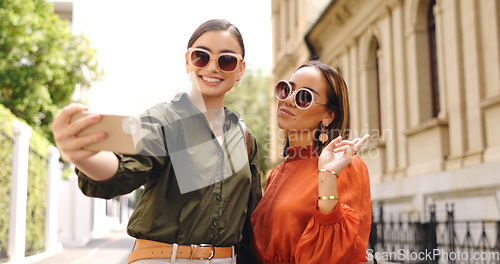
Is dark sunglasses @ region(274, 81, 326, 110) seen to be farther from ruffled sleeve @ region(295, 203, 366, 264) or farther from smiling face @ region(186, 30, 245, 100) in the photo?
ruffled sleeve @ region(295, 203, 366, 264)

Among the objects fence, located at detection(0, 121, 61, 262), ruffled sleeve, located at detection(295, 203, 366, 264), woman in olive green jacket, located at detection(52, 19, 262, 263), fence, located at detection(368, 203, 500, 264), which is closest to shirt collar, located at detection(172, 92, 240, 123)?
woman in olive green jacket, located at detection(52, 19, 262, 263)

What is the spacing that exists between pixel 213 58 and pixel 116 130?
97 centimetres

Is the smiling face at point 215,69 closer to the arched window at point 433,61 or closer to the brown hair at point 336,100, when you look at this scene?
the brown hair at point 336,100

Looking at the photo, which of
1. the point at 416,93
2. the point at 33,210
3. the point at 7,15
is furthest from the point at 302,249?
the point at 7,15

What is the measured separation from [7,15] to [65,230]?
352 inches

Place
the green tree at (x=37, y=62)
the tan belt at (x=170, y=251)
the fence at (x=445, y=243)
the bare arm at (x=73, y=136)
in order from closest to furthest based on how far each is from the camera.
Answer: the bare arm at (x=73, y=136), the tan belt at (x=170, y=251), the fence at (x=445, y=243), the green tree at (x=37, y=62)

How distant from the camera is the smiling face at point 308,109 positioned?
300 centimetres

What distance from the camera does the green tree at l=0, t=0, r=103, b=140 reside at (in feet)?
72.8

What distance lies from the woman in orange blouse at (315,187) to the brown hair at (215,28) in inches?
20.1

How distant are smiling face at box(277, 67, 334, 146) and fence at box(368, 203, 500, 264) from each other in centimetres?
605

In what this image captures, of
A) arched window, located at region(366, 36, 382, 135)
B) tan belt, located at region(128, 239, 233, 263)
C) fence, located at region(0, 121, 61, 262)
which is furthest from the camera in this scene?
arched window, located at region(366, 36, 382, 135)

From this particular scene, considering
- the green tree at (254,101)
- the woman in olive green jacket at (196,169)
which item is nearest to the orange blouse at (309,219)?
the woman in olive green jacket at (196,169)

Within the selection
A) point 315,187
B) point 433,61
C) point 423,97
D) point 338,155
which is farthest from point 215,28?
point 433,61

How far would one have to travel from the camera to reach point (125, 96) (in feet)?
8.54
